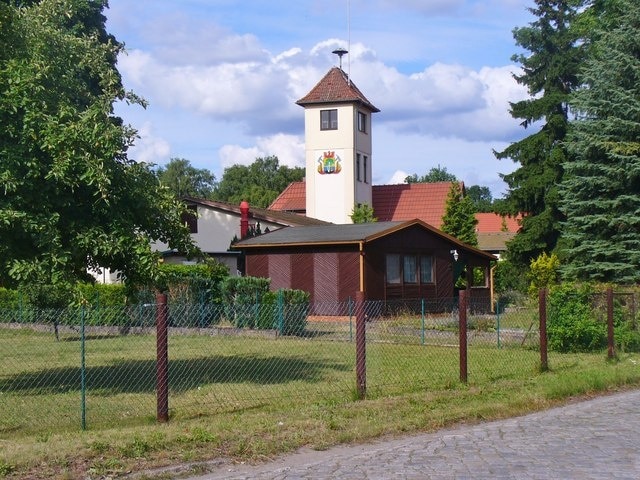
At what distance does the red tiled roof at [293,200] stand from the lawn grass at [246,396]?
36.6 metres

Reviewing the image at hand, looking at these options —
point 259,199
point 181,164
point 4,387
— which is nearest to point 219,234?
point 4,387

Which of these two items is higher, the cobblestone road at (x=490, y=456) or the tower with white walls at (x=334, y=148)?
the tower with white walls at (x=334, y=148)

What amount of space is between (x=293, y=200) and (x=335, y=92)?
8830 mm

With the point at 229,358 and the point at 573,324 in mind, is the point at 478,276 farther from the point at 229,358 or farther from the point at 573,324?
the point at 229,358

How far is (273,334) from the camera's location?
76.7ft

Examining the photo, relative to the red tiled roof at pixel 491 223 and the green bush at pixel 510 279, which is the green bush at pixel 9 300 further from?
the red tiled roof at pixel 491 223

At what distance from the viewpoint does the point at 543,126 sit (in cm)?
4209

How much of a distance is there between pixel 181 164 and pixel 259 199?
25.1 metres

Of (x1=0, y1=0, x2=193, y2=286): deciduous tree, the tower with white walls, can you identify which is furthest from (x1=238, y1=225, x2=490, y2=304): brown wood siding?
the tower with white walls

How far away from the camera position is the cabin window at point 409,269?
31625 millimetres

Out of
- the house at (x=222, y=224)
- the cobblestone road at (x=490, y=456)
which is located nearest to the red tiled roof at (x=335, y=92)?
the house at (x=222, y=224)

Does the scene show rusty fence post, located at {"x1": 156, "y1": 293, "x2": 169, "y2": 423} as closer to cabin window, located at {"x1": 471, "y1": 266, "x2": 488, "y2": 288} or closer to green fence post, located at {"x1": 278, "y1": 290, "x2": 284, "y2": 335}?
green fence post, located at {"x1": 278, "y1": 290, "x2": 284, "y2": 335}

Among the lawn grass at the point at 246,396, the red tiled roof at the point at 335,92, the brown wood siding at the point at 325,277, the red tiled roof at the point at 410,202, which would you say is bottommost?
the lawn grass at the point at 246,396

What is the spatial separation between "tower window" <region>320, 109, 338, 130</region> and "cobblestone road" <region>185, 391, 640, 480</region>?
4281 cm
